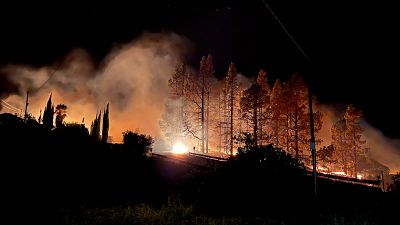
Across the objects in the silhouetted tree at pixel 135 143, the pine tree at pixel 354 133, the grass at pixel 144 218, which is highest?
the pine tree at pixel 354 133

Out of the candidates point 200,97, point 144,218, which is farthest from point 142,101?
point 144,218

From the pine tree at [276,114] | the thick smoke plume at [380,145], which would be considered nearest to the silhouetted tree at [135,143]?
the pine tree at [276,114]

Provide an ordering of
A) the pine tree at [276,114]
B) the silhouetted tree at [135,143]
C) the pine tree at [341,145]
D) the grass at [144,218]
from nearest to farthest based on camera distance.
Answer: the grass at [144,218]
the silhouetted tree at [135,143]
the pine tree at [276,114]
the pine tree at [341,145]

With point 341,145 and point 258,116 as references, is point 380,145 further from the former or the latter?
point 258,116

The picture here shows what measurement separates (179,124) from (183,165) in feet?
106

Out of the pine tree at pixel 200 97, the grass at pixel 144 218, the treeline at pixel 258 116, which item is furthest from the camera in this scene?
the pine tree at pixel 200 97

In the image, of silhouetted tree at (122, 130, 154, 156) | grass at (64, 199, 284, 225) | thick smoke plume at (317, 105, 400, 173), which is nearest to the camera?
grass at (64, 199, 284, 225)

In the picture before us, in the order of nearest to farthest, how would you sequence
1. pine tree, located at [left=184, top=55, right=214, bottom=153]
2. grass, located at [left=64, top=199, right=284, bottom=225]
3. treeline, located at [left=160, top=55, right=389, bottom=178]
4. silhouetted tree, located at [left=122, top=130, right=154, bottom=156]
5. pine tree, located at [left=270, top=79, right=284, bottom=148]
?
grass, located at [left=64, top=199, right=284, bottom=225] → silhouetted tree, located at [left=122, top=130, right=154, bottom=156] → treeline, located at [left=160, top=55, right=389, bottom=178] → pine tree, located at [left=270, top=79, right=284, bottom=148] → pine tree, located at [left=184, top=55, right=214, bottom=153]

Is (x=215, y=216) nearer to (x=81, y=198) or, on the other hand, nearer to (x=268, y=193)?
(x=268, y=193)

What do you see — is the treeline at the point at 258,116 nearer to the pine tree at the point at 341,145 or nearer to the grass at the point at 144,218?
the pine tree at the point at 341,145

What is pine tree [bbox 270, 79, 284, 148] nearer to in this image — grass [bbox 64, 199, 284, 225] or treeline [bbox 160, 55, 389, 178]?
treeline [bbox 160, 55, 389, 178]

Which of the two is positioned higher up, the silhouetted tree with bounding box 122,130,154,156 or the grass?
the silhouetted tree with bounding box 122,130,154,156

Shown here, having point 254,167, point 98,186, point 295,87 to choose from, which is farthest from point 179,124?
point 254,167

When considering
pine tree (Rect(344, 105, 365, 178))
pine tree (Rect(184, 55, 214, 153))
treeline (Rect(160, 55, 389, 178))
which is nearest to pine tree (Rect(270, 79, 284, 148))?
treeline (Rect(160, 55, 389, 178))
